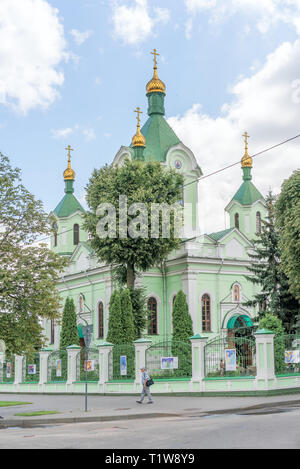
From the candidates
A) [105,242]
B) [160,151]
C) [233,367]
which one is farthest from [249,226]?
[233,367]

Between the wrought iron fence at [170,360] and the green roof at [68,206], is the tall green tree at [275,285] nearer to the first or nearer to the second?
the wrought iron fence at [170,360]

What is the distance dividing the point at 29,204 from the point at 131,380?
28.7 ft

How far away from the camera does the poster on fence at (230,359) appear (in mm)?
20719

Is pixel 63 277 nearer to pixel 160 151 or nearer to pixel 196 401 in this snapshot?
pixel 160 151

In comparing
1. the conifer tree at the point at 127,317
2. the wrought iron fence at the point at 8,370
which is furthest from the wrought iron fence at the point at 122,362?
the wrought iron fence at the point at 8,370

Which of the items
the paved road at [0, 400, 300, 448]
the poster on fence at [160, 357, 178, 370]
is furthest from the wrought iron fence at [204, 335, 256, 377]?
the paved road at [0, 400, 300, 448]

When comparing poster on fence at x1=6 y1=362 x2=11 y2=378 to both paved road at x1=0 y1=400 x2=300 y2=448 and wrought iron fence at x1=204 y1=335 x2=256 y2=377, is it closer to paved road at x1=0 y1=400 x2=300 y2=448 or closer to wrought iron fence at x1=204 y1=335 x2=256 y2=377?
wrought iron fence at x1=204 y1=335 x2=256 y2=377

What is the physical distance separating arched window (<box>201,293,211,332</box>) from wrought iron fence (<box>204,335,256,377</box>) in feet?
45.8

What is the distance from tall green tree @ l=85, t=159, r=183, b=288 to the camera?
30844 millimetres

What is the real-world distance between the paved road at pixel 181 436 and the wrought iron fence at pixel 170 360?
9.90 meters

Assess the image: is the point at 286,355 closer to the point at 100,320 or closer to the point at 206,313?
the point at 206,313

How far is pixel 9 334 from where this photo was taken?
62.9ft

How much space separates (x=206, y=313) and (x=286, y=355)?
50.1ft

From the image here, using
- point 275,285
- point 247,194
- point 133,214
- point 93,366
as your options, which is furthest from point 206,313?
point 247,194
